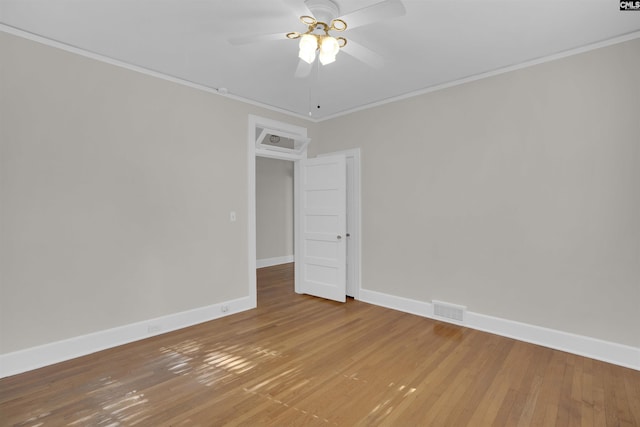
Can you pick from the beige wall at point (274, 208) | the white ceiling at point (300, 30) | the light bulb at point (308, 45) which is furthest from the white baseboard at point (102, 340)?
the beige wall at point (274, 208)

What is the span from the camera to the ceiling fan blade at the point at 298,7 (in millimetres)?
2213

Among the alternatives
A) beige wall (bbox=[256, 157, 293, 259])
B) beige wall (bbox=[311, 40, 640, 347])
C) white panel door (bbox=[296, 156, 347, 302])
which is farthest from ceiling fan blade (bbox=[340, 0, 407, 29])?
beige wall (bbox=[256, 157, 293, 259])

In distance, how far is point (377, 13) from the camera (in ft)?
6.06

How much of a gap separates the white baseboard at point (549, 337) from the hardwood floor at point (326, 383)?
10 cm

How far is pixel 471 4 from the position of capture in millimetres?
2250

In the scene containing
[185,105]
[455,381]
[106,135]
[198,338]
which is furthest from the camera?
[185,105]

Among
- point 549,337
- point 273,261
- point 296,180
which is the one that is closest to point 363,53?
point 296,180

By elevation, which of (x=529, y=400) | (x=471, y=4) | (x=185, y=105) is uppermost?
(x=471, y=4)

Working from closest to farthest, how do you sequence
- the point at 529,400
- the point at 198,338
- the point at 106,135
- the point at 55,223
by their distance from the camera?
the point at 529,400, the point at 55,223, the point at 106,135, the point at 198,338

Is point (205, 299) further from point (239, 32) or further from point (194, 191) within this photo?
point (239, 32)

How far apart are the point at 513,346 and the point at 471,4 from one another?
3.05m

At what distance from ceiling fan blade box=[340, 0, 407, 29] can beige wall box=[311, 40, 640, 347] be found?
2163 millimetres

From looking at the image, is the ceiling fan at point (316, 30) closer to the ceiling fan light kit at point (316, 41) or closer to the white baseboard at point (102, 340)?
the ceiling fan light kit at point (316, 41)

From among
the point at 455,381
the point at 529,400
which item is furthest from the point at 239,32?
the point at 529,400
